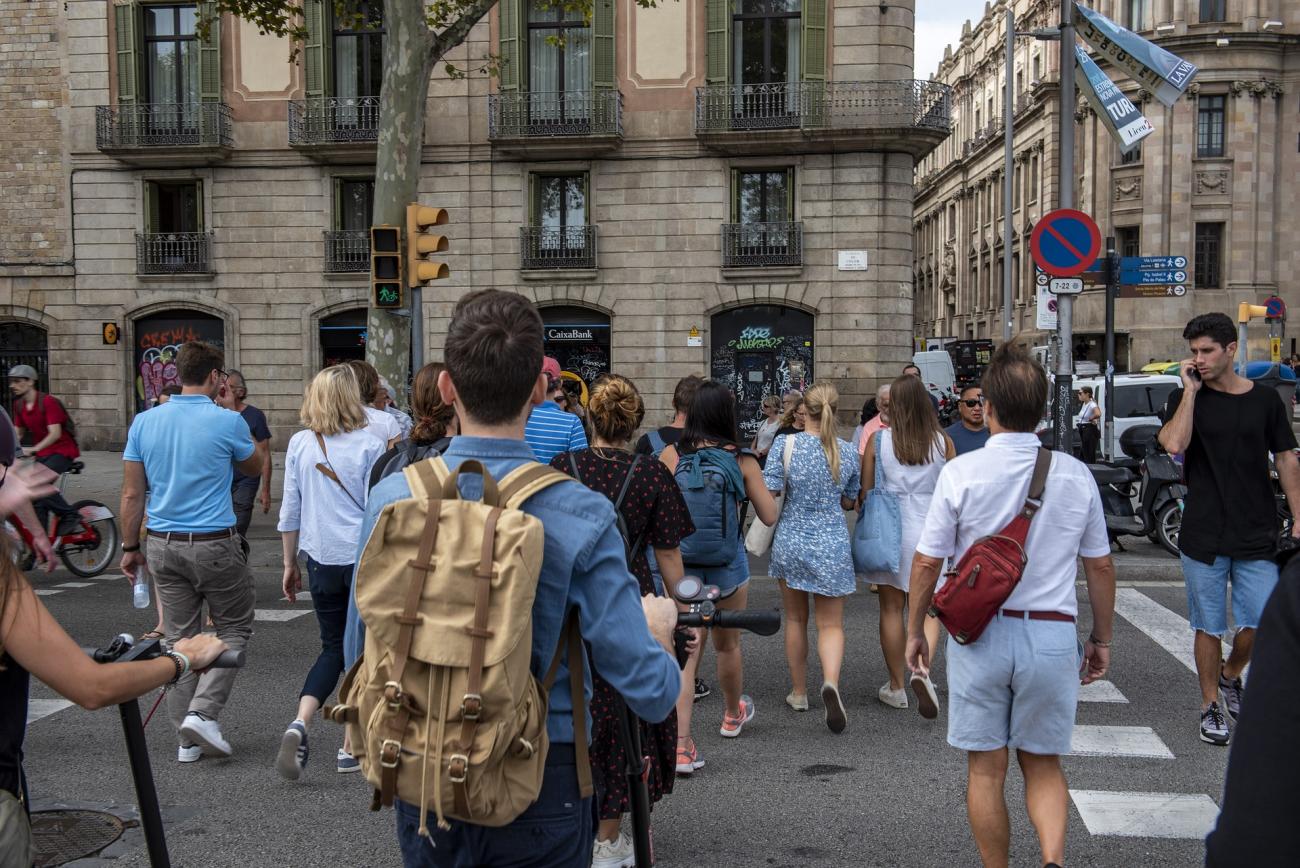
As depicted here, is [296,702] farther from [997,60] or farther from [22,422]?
[997,60]

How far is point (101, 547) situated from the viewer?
11117 millimetres

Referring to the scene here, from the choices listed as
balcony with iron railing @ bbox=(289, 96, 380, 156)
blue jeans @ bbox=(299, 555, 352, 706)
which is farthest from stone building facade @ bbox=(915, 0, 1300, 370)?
blue jeans @ bbox=(299, 555, 352, 706)

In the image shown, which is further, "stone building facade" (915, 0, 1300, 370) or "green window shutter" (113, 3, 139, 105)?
"stone building facade" (915, 0, 1300, 370)

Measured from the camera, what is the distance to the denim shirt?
2180 mm

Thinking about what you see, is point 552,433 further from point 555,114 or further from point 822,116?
point 555,114

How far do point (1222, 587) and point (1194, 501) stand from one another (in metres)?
0.43

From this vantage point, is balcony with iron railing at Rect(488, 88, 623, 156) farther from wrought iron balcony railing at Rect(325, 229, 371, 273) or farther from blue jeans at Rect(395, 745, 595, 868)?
blue jeans at Rect(395, 745, 595, 868)

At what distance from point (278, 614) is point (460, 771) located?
735cm

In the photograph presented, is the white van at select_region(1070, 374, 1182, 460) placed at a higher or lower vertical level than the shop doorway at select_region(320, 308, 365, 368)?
lower

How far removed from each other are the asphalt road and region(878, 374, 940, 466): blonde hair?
141cm

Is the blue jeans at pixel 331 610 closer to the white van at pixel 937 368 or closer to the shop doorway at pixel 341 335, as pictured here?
the shop doorway at pixel 341 335

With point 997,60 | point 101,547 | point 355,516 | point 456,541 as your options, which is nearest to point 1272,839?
point 456,541

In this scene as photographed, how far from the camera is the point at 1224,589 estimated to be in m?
5.58

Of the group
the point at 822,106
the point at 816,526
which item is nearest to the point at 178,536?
the point at 816,526
